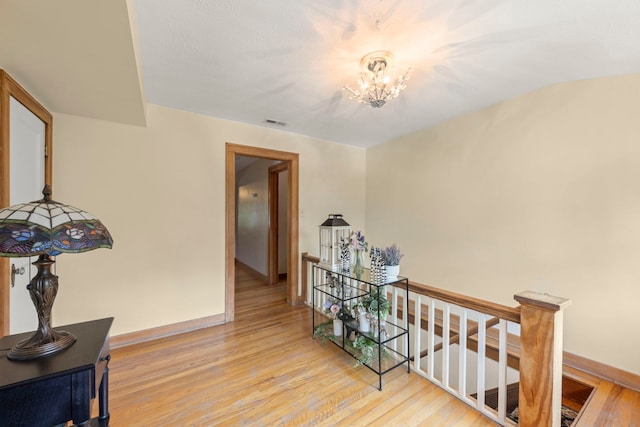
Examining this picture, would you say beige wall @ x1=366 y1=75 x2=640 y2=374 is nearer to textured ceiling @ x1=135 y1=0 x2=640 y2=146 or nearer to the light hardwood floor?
textured ceiling @ x1=135 y1=0 x2=640 y2=146

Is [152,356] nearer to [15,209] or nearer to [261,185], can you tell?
[15,209]

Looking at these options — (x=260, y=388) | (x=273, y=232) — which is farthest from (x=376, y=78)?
(x=273, y=232)

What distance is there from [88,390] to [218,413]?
1041 millimetres

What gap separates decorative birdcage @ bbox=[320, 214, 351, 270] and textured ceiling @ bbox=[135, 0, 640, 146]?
1.28 m

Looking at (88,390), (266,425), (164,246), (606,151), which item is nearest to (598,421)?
(606,151)

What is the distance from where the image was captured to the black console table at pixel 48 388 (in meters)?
0.81

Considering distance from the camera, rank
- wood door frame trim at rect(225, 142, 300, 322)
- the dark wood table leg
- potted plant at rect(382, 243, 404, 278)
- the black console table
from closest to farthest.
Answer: the black console table < the dark wood table leg < potted plant at rect(382, 243, 404, 278) < wood door frame trim at rect(225, 142, 300, 322)

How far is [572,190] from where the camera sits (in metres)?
2.24

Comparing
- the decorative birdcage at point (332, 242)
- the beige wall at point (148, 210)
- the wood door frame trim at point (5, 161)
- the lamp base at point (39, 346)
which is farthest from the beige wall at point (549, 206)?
the wood door frame trim at point (5, 161)

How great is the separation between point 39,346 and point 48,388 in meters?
0.20

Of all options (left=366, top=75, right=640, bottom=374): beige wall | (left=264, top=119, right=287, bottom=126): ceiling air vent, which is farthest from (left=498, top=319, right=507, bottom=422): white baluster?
(left=264, top=119, right=287, bottom=126): ceiling air vent

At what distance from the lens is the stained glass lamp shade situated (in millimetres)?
854

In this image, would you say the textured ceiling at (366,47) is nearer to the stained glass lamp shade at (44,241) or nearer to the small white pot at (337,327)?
the stained glass lamp shade at (44,241)

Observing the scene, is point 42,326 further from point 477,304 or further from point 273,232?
point 273,232
